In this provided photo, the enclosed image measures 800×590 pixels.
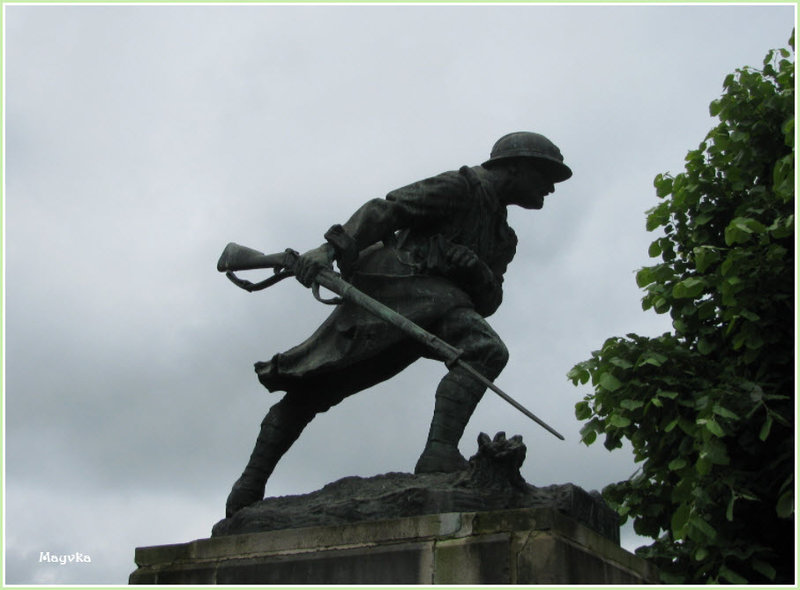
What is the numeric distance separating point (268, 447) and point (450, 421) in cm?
132

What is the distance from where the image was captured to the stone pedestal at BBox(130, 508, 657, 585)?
195 inches

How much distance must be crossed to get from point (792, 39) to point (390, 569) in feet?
23.5

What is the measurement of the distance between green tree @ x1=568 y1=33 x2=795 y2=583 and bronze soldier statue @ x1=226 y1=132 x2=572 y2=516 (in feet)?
8.02

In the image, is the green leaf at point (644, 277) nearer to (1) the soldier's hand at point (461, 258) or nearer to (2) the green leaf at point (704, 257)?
(2) the green leaf at point (704, 257)

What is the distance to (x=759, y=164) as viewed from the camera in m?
9.90

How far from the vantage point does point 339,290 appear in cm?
639

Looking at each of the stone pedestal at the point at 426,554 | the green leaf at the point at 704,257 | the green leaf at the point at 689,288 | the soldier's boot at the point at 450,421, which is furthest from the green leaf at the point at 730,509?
the soldier's boot at the point at 450,421

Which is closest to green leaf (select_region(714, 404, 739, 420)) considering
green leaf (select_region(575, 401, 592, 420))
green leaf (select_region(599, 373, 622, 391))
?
green leaf (select_region(599, 373, 622, 391))

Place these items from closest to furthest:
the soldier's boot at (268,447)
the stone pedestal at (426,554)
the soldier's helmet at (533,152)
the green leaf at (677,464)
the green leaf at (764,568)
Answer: the stone pedestal at (426,554)
the soldier's boot at (268,447)
the soldier's helmet at (533,152)
the green leaf at (764,568)
the green leaf at (677,464)

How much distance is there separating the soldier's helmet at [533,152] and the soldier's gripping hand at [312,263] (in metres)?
1.34

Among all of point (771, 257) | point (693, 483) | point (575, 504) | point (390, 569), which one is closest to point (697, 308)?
point (771, 257)

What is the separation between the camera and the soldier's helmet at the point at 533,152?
6961mm

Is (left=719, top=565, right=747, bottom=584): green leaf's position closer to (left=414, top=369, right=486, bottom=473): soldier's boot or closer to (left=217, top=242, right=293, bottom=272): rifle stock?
(left=414, top=369, right=486, bottom=473): soldier's boot

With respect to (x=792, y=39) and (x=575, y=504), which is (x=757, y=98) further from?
(x=575, y=504)
